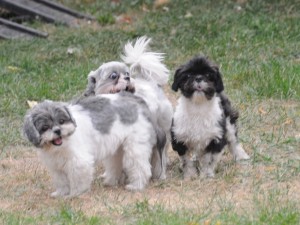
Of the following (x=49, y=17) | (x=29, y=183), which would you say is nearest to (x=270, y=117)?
(x=29, y=183)

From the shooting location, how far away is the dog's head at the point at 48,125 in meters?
7.18

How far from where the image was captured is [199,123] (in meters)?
7.91

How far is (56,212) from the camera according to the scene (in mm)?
7062

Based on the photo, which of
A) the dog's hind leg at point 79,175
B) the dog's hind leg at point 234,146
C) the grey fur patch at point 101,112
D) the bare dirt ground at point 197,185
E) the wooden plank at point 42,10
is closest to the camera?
the bare dirt ground at point 197,185

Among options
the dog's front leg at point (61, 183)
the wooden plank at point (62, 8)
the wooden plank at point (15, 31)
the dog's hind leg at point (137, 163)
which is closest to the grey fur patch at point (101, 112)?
the dog's hind leg at point (137, 163)

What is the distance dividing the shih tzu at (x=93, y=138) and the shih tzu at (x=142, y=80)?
0.17 m

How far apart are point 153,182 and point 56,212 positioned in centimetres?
127

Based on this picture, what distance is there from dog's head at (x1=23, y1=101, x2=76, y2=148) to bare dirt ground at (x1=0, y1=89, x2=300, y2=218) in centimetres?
57

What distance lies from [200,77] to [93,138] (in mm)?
1069

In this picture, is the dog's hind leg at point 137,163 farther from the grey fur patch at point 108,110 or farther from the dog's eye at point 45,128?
the dog's eye at point 45,128

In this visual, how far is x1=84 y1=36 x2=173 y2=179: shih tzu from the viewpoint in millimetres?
8141

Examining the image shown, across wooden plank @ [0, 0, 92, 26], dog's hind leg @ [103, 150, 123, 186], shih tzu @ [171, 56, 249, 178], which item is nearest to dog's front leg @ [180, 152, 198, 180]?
shih tzu @ [171, 56, 249, 178]

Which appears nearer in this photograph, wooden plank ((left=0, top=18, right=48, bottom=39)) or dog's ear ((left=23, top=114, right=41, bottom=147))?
dog's ear ((left=23, top=114, right=41, bottom=147))

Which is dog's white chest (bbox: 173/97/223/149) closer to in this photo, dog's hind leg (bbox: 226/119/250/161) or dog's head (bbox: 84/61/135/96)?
dog's hind leg (bbox: 226/119/250/161)
